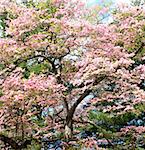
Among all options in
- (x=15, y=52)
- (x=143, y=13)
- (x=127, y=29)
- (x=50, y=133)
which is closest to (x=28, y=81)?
(x=15, y=52)

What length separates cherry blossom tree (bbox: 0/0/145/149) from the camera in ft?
22.5

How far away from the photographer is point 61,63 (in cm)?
789

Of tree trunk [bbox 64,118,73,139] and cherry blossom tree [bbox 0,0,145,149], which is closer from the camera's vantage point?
cherry blossom tree [bbox 0,0,145,149]

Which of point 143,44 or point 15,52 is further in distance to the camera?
point 143,44

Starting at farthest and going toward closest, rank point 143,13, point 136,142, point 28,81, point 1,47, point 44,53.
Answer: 1. point 136,142
2. point 143,13
3. point 44,53
4. point 1,47
5. point 28,81

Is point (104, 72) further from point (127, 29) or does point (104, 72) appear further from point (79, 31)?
point (127, 29)

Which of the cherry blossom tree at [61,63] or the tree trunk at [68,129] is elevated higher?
the cherry blossom tree at [61,63]

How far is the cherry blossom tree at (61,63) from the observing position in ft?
22.5

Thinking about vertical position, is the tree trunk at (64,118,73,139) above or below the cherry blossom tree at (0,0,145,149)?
below

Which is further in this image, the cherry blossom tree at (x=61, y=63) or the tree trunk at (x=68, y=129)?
the tree trunk at (x=68, y=129)

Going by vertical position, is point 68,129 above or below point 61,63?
below

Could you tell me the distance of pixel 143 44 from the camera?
8.07 meters

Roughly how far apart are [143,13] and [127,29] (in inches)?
24.3

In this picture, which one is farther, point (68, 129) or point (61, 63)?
point (61, 63)
